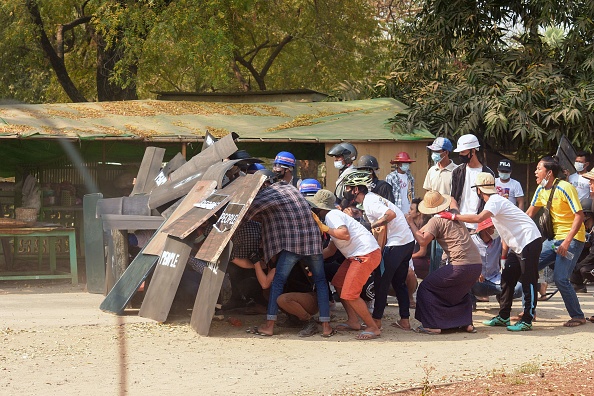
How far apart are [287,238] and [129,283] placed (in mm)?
2227

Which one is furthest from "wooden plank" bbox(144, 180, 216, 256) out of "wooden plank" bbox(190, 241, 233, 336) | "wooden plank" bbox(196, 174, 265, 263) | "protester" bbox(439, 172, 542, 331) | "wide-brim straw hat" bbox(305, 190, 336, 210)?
"protester" bbox(439, 172, 542, 331)

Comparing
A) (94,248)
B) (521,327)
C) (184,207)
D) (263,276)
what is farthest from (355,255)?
(94,248)

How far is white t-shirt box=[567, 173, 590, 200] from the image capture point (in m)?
13.1

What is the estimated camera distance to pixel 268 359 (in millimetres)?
8281

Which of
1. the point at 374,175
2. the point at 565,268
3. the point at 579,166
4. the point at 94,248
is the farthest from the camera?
the point at 579,166

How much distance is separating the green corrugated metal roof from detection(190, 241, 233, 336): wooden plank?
5.58 m

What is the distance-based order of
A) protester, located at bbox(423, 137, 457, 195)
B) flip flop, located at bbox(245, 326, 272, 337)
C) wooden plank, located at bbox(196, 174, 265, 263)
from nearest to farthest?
wooden plank, located at bbox(196, 174, 265, 263) < flip flop, located at bbox(245, 326, 272, 337) < protester, located at bbox(423, 137, 457, 195)

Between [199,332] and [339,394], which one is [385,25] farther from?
[339,394]

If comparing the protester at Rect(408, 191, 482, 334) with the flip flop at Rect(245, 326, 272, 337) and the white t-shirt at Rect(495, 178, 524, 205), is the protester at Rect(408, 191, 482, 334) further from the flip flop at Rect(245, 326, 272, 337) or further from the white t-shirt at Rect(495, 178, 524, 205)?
the white t-shirt at Rect(495, 178, 524, 205)

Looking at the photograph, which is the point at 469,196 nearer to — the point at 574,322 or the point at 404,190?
the point at 404,190

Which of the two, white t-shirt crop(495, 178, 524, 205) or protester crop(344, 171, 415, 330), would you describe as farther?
white t-shirt crop(495, 178, 524, 205)

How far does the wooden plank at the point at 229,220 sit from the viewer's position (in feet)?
29.9

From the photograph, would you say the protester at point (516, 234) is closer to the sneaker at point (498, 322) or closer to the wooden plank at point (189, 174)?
the sneaker at point (498, 322)

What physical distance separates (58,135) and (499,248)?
6.90 meters
